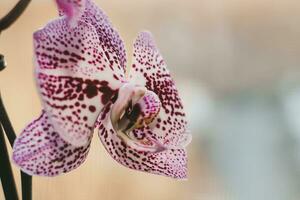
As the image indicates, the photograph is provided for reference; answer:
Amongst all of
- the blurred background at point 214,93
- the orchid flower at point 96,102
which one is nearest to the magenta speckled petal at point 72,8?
the orchid flower at point 96,102

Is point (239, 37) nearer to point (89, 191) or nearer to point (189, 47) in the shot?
point (189, 47)

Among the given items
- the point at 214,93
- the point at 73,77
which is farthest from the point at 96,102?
the point at 214,93

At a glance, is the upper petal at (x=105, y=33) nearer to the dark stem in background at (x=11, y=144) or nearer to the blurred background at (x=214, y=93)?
the dark stem in background at (x=11, y=144)

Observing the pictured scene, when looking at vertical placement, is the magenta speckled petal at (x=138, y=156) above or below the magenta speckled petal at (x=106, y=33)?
below

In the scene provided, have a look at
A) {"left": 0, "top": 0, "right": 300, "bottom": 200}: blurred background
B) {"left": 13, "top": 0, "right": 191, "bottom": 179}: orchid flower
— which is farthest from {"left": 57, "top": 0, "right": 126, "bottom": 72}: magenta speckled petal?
{"left": 0, "top": 0, "right": 300, "bottom": 200}: blurred background

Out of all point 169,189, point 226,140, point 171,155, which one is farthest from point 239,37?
point 171,155

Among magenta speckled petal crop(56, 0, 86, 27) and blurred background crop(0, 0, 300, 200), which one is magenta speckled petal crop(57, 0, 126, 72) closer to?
magenta speckled petal crop(56, 0, 86, 27)
